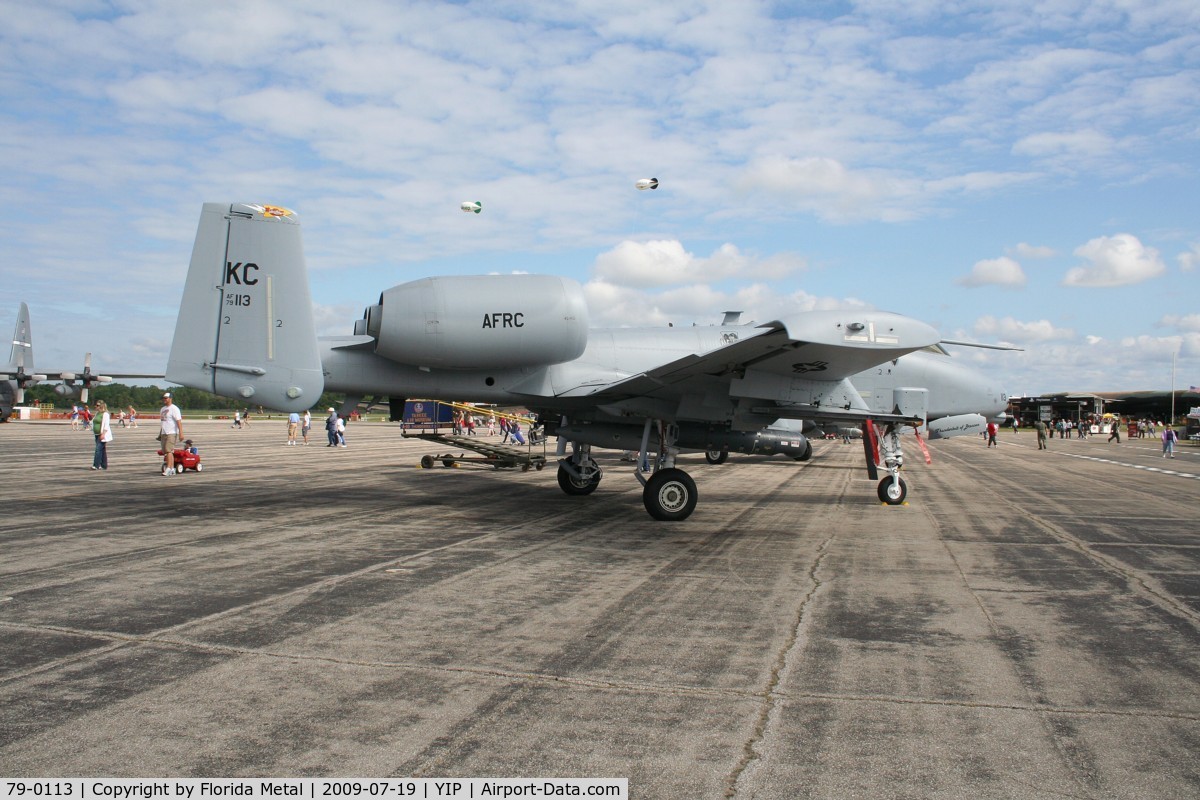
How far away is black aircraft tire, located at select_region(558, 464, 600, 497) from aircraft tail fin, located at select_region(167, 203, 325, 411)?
5898 mm

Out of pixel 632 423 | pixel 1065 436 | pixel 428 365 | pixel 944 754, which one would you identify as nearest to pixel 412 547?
pixel 428 365

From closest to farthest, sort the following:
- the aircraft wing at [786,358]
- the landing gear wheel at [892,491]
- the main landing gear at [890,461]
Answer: the aircraft wing at [786,358], the main landing gear at [890,461], the landing gear wheel at [892,491]

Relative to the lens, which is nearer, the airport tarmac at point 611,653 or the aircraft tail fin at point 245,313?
the airport tarmac at point 611,653

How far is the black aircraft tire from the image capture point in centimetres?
1446

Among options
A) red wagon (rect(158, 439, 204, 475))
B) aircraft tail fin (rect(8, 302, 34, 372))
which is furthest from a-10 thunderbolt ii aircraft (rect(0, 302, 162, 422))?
red wagon (rect(158, 439, 204, 475))

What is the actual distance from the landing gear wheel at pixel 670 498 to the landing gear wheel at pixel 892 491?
4545 millimetres

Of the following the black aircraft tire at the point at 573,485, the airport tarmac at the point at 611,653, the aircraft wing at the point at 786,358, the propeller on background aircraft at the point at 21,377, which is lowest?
the airport tarmac at the point at 611,653

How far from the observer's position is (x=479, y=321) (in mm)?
9664

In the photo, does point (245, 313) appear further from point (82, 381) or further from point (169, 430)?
point (82, 381)

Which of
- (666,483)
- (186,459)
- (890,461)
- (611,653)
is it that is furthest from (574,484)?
(186,459)

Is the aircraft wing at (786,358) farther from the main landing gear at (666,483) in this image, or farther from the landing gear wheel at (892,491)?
the landing gear wheel at (892,491)

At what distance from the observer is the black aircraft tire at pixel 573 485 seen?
47.4 feet

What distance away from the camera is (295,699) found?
3.98m

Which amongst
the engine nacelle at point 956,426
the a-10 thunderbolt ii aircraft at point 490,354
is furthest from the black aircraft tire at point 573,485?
the engine nacelle at point 956,426
